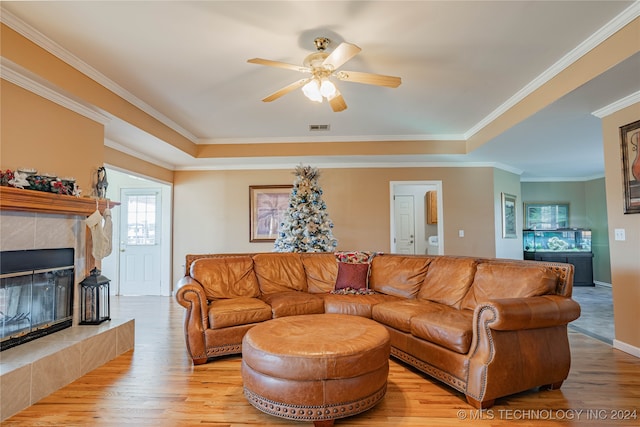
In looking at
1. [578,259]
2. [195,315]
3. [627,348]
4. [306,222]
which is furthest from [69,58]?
[578,259]

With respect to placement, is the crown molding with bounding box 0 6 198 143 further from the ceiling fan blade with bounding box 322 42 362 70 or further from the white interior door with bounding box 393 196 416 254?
the white interior door with bounding box 393 196 416 254

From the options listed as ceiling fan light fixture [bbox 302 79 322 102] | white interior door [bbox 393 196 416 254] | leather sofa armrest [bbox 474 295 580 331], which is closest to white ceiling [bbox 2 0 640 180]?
ceiling fan light fixture [bbox 302 79 322 102]

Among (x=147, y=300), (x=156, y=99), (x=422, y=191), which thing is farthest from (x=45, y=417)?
(x=422, y=191)

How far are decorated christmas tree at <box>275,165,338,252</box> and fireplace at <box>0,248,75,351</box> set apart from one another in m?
2.55

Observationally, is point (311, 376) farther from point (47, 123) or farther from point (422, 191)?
point (422, 191)

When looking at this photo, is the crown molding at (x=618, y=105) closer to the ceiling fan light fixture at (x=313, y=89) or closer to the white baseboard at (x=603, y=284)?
the ceiling fan light fixture at (x=313, y=89)

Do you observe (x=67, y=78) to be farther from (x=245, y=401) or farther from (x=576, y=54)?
(x=576, y=54)

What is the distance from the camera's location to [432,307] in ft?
9.73

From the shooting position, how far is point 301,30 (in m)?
2.55

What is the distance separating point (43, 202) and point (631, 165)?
207 inches

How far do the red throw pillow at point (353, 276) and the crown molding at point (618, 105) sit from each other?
2.92 m

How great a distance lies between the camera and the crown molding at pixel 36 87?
2496mm

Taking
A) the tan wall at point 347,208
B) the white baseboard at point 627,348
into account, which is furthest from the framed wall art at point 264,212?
the white baseboard at point 627,348

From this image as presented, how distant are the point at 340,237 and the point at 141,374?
3854 millimetres
